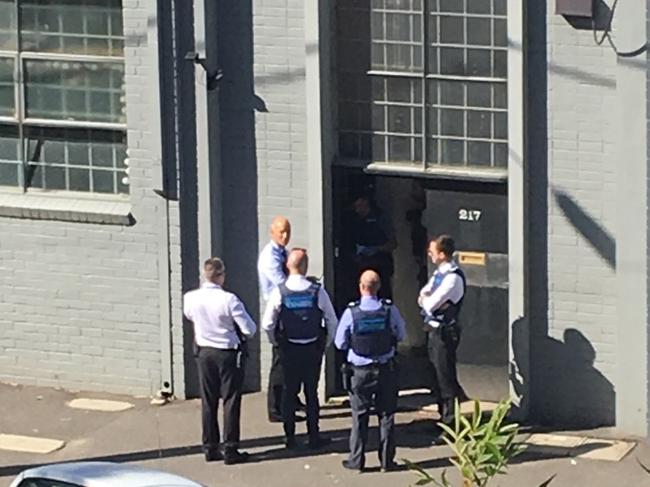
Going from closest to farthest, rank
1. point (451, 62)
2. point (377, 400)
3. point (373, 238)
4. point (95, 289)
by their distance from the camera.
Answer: point (377, 400) < point (451, 62) < point (373, 238) < point (95, 289)

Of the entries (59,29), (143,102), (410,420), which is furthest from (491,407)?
(59,29)

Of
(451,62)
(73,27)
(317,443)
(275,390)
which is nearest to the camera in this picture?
(317,443)

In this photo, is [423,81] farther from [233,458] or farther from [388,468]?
[233,458]

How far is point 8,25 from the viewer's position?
18094 mm

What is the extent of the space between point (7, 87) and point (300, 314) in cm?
403

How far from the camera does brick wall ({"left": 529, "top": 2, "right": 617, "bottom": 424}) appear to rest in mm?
15961

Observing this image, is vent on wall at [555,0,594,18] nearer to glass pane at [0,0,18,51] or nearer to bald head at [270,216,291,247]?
bald head at [270,216,291,247]

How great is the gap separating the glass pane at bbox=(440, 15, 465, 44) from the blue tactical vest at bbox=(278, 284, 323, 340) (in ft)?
7.78

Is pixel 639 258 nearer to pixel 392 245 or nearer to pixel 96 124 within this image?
pixel 392 245

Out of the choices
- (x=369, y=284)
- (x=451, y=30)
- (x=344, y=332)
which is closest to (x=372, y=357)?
(x=344, y=332)

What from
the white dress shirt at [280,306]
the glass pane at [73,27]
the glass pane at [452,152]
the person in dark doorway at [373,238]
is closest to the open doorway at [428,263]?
the person in dark doorway at [373,238]

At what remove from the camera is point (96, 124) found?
58.9ft

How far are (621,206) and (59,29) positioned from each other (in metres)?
5.48

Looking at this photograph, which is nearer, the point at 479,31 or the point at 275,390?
the point at 479,31
